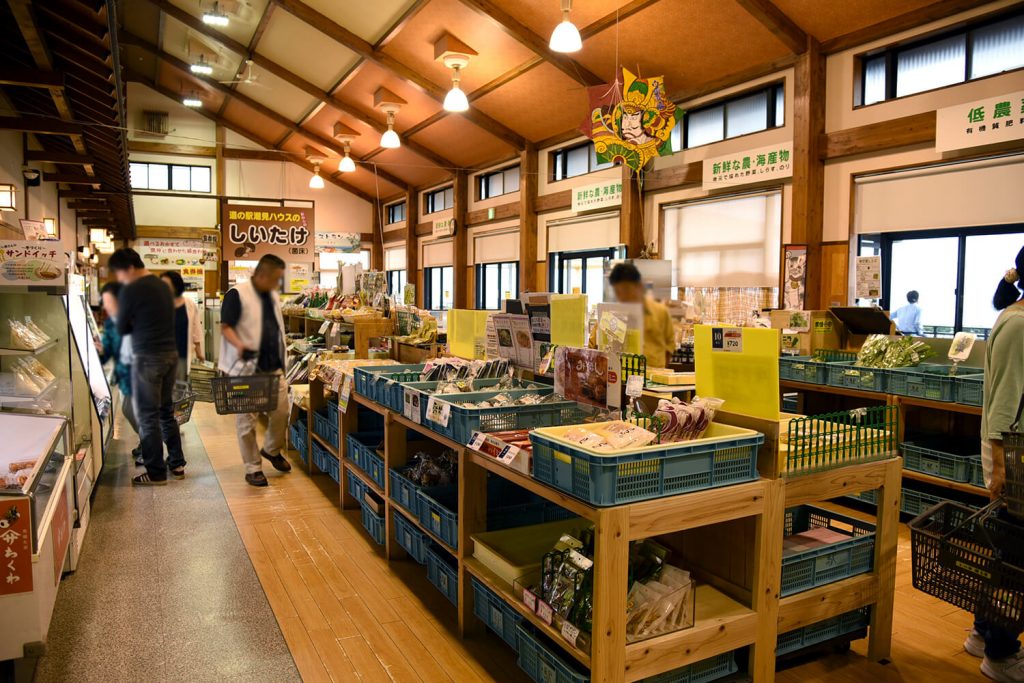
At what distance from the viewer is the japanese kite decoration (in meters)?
6.98

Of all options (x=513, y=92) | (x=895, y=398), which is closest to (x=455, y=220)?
(x=513, y=92)

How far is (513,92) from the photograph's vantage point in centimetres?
1017

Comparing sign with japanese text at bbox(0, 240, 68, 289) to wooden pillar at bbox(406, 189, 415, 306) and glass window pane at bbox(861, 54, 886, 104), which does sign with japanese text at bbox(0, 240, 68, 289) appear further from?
wooden pillar at bbox(406, 189, 415, 306)

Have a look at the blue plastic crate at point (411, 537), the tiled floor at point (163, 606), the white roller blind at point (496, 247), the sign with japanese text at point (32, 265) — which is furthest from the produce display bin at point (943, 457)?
the white roller blind at point (496, 247)

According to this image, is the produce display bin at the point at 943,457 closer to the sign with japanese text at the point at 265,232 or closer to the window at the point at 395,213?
the sign with japanese text at the point at 265,232

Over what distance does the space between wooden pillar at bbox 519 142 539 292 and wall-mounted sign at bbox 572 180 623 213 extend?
4.62 feet

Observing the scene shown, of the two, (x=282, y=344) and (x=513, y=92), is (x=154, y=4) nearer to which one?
(x=282, y=344)

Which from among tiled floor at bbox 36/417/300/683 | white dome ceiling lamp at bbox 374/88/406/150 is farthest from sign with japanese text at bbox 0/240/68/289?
white dome ceiling lamp at bbox 374/88/406/150

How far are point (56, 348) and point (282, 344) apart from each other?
3.68 metres

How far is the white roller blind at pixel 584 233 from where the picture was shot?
33.1ft

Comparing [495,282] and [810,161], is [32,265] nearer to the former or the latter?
[810,161]

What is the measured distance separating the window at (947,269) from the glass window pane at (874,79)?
1.31 metres

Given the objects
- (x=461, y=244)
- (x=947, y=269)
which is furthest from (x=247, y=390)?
(x=461, y=244)

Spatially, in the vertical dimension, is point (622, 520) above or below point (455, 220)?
below
